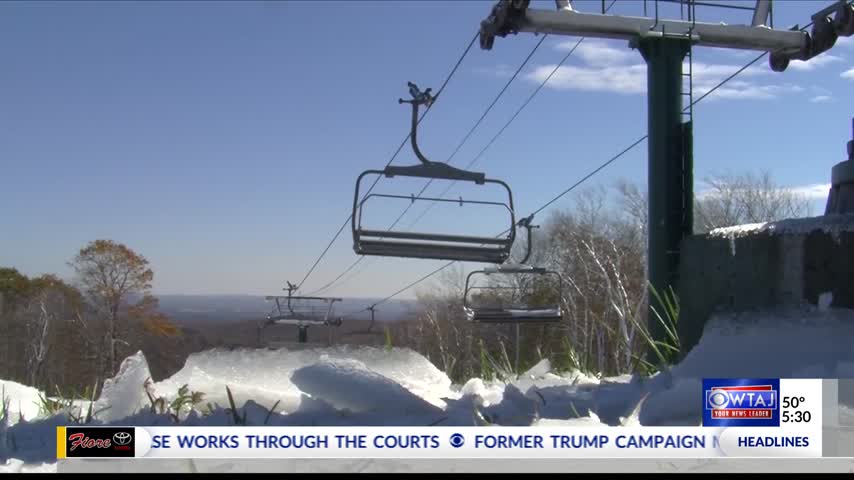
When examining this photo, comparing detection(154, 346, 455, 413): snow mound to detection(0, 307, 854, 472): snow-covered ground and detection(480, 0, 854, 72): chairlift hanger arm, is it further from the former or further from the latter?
detection(480, 0, 854, 72): chairlift hanger arm

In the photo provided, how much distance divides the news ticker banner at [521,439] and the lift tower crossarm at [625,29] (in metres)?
4.15

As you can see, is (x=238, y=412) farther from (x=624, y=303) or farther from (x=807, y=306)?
(x=624, y=303)

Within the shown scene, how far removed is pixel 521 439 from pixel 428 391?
991 mm

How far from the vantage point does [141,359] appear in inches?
105

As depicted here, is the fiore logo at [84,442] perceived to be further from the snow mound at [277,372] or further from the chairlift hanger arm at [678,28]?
the chairlift hanger arm at [678,28]

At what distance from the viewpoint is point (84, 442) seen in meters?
2.10

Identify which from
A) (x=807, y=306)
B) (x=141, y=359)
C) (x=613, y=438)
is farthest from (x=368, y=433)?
(x=807, y=306)

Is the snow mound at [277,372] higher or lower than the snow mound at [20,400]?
higher

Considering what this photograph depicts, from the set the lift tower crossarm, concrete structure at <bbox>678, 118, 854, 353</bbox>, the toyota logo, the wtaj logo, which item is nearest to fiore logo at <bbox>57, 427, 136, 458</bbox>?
the toyota logo

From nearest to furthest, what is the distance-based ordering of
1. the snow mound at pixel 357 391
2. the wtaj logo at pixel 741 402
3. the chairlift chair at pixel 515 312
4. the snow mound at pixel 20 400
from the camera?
the wtaj logo at pixel 741 402
the snow mound at pixel 357 391
the snow mound at pixel 20 400
the chairlift chair at pixel 515 312

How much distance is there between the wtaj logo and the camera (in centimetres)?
223

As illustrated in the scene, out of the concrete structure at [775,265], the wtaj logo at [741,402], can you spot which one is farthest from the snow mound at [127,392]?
the concrete structure at [775,265]

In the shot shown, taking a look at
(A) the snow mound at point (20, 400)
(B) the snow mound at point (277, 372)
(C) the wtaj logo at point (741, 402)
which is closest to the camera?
(C) the wtaj logo at point (741, 402)

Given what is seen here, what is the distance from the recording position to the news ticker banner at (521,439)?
6.88ft
